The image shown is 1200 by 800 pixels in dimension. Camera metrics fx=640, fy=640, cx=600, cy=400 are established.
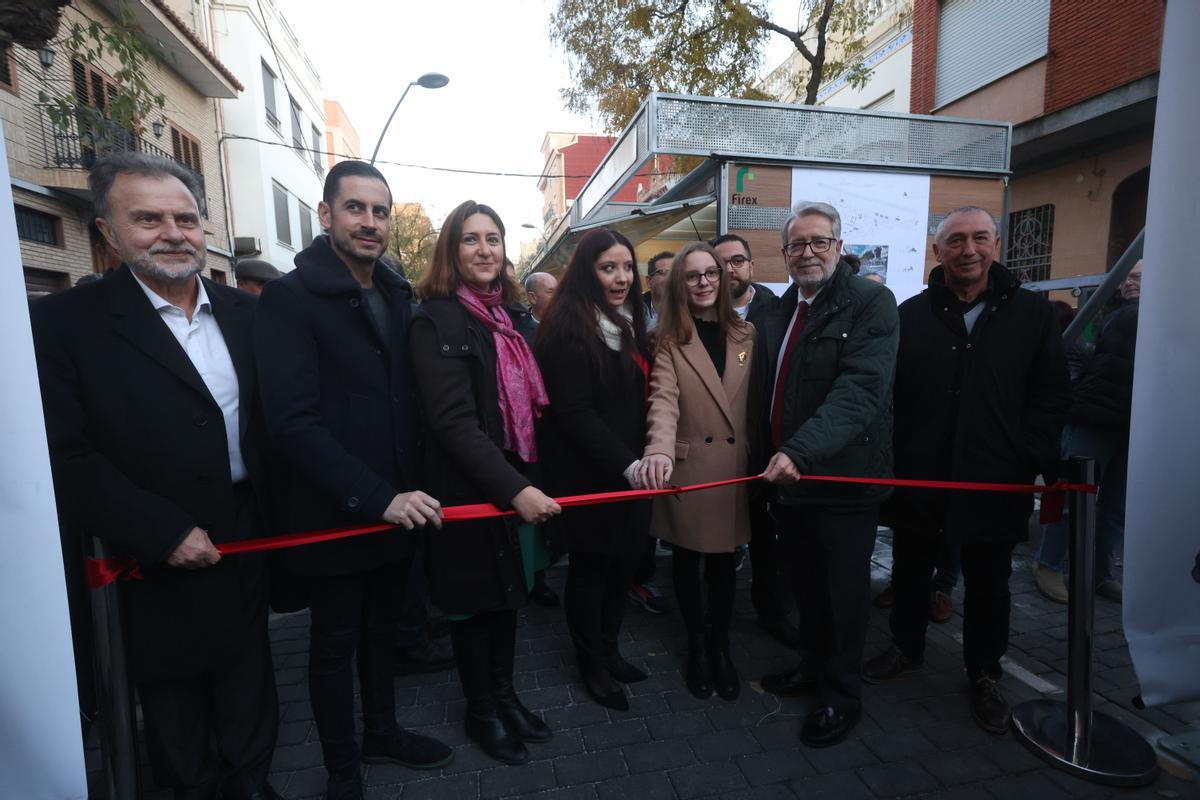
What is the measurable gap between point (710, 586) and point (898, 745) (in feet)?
3.15

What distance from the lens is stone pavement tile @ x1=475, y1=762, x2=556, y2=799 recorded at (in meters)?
2.40

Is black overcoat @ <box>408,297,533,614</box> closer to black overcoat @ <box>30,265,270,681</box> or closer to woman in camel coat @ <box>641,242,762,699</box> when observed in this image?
black overcoat @ <box>30,265,270,681</box>

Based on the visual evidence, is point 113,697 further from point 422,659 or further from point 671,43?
point 671,43

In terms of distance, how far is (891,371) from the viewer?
2.56m

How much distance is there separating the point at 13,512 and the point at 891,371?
8.67 ft

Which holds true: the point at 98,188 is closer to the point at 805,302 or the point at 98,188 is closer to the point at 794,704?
the point at 805,302

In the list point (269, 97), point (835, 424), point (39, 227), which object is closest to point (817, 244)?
point (835, 424)

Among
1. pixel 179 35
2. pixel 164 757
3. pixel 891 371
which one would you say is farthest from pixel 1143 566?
pixel 179 35

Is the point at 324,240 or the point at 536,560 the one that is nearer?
the point at 324,240

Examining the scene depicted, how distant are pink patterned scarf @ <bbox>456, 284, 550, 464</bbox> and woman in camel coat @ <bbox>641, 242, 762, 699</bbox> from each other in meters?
0.57

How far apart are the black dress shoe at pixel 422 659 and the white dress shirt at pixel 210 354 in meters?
1.69

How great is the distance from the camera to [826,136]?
538cm

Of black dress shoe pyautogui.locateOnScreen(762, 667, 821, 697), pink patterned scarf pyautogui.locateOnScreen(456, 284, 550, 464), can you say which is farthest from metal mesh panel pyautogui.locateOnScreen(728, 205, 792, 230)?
black dress shoe pyautogui.locateOnScreen(762, 667, 821, 697)

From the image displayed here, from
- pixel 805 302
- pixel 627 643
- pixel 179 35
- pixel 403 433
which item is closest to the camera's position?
pixel 403 433
